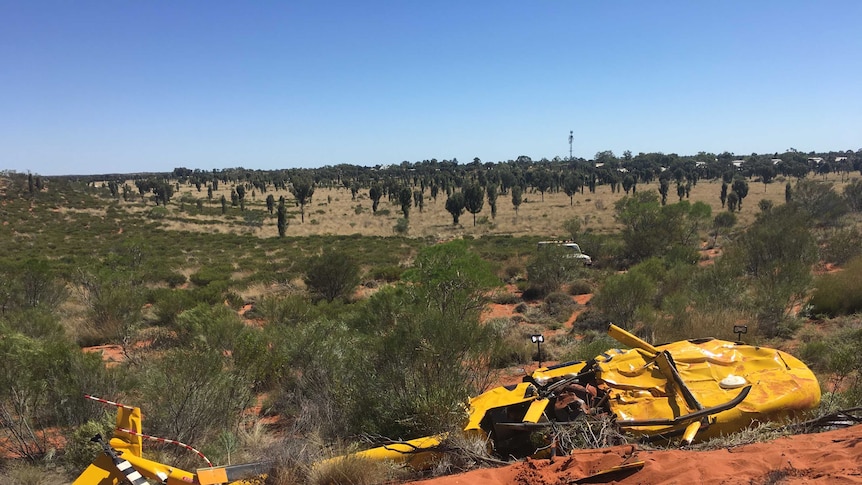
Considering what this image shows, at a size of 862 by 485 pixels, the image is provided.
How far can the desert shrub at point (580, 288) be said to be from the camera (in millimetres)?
21016

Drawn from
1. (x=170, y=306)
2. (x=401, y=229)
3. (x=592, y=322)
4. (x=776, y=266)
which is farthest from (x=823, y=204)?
(x=170, y=306)

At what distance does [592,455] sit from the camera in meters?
4.50

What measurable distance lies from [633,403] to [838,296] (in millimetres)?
13139

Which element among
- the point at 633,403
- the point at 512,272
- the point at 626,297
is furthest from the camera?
the point at 512,272

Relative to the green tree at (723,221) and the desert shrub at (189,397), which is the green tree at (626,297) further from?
the green tree at (723,221)

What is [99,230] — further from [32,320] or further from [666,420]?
[666,420]

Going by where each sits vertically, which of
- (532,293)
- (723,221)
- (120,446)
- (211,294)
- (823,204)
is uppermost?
(823,204)

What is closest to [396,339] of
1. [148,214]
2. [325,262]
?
[325,262]

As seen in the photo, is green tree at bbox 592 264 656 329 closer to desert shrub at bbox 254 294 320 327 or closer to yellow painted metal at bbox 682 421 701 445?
desert shrub at bbox 254 294 320 327

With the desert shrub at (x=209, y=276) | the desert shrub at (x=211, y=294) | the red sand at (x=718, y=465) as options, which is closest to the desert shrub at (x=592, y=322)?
the red sand at (x=718, y=465)

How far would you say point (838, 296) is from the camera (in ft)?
46.3

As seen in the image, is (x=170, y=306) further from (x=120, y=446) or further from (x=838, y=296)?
(x=838, y=296)

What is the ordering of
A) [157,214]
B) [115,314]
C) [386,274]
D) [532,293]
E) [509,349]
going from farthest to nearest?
[157,214], [386,274], [532,293], [115,314], [509,349]

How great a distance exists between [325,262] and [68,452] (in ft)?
Result: 45.1
